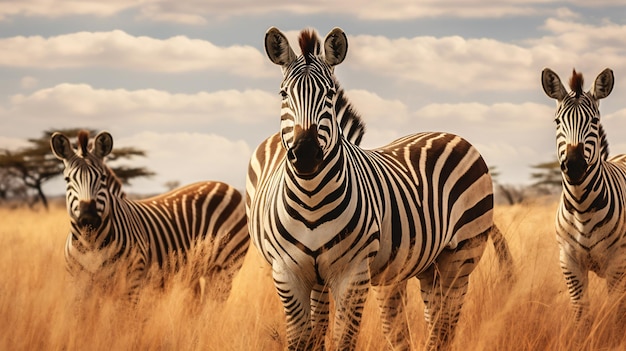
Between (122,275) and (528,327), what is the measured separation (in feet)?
11.7

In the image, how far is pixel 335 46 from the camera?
191 inches

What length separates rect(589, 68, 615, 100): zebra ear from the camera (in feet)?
24.3

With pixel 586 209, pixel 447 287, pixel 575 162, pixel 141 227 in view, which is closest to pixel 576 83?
pixel 575 162

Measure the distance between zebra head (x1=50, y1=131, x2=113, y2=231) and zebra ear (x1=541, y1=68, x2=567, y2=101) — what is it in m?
4.31

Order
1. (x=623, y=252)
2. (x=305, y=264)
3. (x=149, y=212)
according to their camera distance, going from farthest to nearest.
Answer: (x=149, y=212), (x=623, y=252), (x=305, y=264)

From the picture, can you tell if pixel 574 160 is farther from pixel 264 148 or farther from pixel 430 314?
pixel 264 148

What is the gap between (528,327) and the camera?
242 inches

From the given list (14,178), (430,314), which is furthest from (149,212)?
(14,178)

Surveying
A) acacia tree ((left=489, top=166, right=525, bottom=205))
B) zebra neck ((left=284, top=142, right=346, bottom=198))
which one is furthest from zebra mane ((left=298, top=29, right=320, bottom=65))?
acacia tree ((left=489, top=166, right=525, bottom=205))

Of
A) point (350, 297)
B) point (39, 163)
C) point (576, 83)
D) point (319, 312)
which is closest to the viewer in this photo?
point (350, 297)

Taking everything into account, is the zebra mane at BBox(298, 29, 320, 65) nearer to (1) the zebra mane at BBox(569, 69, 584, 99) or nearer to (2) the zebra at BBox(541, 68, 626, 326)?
(2) the zebra at BBox(541, 68, 626, 326)

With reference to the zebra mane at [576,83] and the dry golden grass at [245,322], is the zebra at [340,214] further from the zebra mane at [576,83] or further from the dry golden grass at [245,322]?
the zebra mane at [576,83]

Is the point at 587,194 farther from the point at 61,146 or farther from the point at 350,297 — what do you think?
the point at 61,146

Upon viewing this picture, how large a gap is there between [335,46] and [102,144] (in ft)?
12.6
